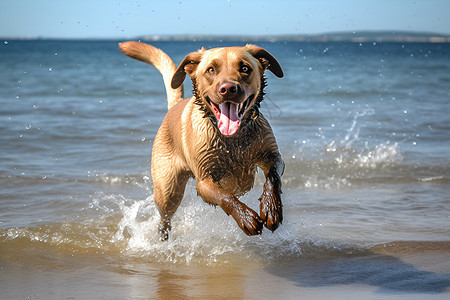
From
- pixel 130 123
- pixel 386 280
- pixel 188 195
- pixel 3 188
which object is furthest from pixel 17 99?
pixel 386 280

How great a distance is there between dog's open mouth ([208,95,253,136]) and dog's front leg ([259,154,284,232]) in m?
0.50

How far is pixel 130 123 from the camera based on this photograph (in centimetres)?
1164

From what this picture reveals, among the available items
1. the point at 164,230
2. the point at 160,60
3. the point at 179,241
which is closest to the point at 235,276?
the point at 179,241

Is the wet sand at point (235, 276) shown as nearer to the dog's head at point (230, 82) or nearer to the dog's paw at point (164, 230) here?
the dog's paw at point (164, 230)

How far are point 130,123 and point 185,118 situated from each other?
7.22 metres

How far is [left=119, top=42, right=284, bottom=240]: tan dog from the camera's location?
3.95m

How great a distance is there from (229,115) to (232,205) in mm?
622

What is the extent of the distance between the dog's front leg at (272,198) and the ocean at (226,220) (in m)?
0.48

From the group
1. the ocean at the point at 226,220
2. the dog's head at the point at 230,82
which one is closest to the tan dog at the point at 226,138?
the dog's head at the point at 230,82

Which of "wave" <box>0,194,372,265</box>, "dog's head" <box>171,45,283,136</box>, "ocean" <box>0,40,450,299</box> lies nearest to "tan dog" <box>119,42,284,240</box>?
"dog's head" <box>171,45,283,136</box>

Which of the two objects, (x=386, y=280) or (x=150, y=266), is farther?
(x=150, y=266)

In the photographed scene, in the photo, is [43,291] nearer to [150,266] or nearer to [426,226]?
[150,266]

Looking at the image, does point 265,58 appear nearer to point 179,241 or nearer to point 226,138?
point 226,138

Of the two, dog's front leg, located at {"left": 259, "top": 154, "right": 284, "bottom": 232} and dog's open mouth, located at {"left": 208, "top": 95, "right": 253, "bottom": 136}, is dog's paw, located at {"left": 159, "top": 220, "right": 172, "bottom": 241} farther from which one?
dog's open mouth, located at {"left": 208, "top": 95, "right": 253, "bottom": 136}
